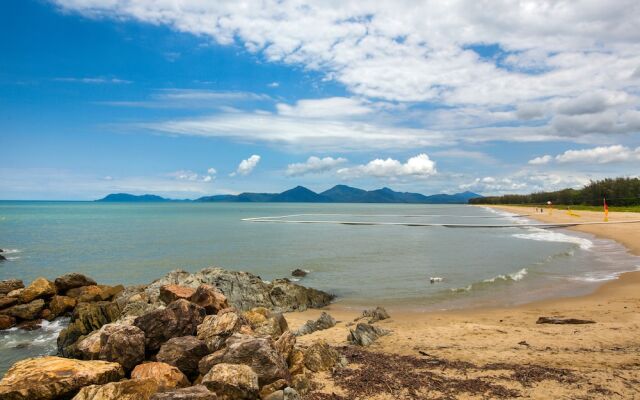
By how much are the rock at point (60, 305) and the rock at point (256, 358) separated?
12779 mm

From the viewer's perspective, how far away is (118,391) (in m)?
6.70

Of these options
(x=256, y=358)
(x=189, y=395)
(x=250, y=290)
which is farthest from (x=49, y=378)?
(x=250, y=290)

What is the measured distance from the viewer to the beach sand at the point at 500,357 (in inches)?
316

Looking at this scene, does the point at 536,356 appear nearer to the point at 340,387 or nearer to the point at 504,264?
the point at 340,387

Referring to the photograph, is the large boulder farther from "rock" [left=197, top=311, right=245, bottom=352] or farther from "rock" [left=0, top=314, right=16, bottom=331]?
"rock" [left=197, top=311, right=245, bottom=352]

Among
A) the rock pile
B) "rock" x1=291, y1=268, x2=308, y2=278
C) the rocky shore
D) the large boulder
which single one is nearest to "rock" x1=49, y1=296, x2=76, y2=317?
the large boulder

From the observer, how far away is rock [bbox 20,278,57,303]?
1773 cm

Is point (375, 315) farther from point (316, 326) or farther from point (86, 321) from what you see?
point (86, 321)

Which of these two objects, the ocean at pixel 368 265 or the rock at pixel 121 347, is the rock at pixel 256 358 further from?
the ocean at pixel 368 265

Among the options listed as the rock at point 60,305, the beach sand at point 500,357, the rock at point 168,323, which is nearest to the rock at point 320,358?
the beach sand at point 500,357

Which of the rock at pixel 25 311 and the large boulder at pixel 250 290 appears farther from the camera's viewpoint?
the large boulder at pixel 250 290

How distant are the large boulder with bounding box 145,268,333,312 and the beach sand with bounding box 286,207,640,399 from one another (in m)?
2.94

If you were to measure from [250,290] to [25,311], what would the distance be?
878 centimetres

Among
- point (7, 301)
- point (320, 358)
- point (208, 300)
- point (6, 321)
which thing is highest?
point (208, 300)
